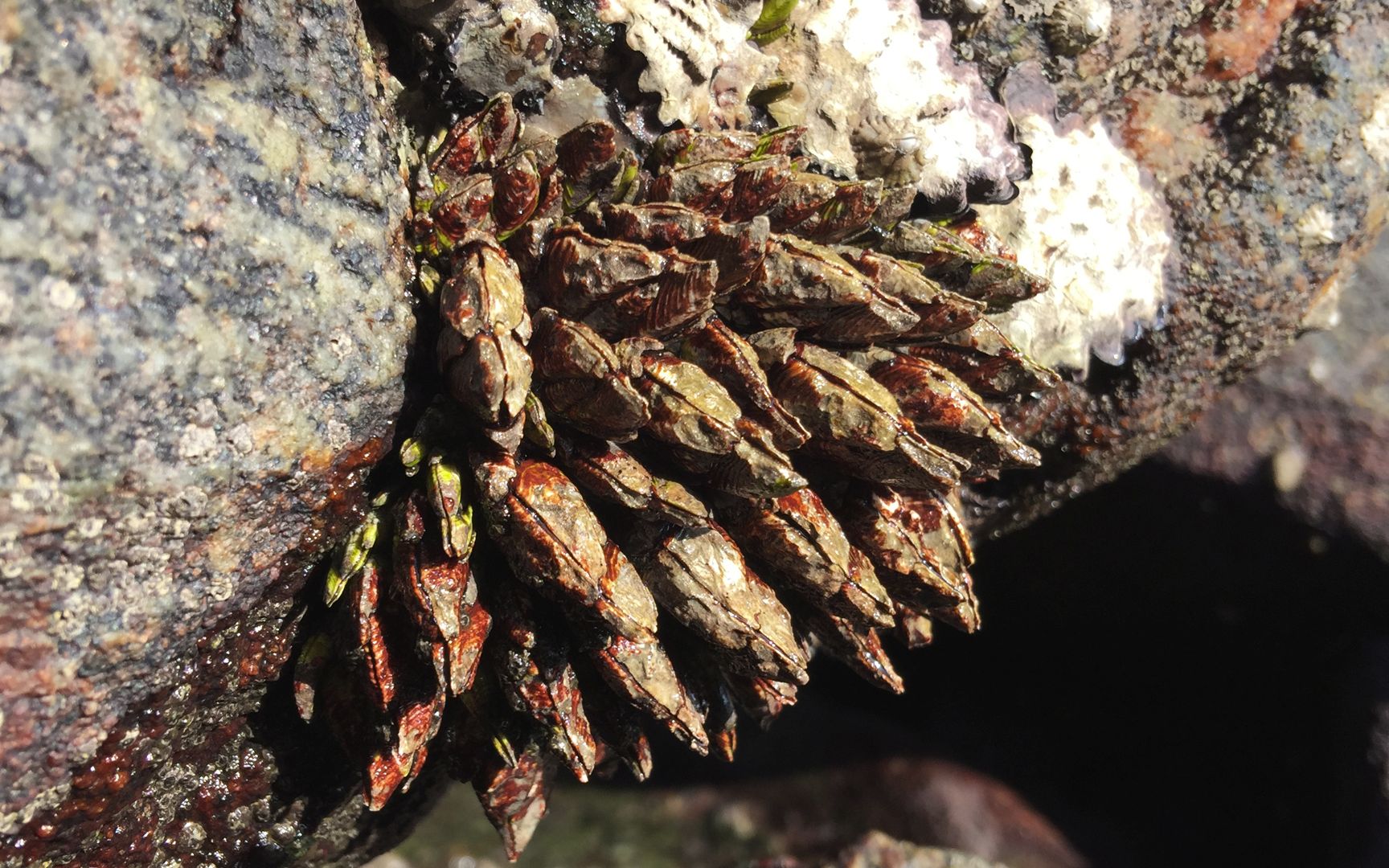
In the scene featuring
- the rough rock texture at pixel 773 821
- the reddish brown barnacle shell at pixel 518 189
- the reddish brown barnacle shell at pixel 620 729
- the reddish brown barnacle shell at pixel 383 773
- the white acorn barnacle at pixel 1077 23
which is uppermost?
the white acorn barnacle at pixel 1077 23

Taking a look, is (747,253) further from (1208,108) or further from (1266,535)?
(1266,535)

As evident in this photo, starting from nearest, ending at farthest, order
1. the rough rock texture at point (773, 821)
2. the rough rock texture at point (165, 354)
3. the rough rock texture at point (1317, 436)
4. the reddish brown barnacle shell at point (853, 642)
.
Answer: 1. the rough rock texture at point (165, 354)
2. the reddish brown barnacle shell at point (853, 642)
3. the rough rock texture at point (1317, 436)
4. the rough rock texture at point (773, 821)

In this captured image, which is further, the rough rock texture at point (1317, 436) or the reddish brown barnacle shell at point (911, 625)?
the rough rock texture at point (1317, 436)

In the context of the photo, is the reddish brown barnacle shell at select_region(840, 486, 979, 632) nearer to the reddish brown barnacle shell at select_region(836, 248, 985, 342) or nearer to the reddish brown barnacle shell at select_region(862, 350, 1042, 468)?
the reddish brown barnacle shell at select_region(862, 350, 1042, 468)

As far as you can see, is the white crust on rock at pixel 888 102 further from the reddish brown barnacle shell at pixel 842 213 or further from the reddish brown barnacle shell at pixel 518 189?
the reddish brown barnacle shell at pixel 518 189

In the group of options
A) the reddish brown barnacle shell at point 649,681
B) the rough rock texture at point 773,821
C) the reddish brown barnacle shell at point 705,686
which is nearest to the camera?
the reddish brown barnacle shell at point 649,681

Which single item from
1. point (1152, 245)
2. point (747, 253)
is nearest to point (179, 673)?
point (747, 253)

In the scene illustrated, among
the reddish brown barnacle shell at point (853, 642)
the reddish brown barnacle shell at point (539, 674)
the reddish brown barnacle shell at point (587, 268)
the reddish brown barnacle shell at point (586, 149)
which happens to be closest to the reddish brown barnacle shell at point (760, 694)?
the reddish brown barnacle shell at point (853, 642)

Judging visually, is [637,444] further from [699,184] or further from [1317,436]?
[1317,436]

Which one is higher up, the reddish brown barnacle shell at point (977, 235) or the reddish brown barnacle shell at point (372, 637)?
the reddish brown barnacle shell at point (977, 235)
